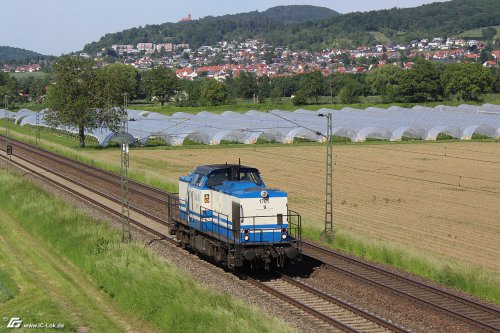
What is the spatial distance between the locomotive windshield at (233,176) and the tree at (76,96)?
2466 inches

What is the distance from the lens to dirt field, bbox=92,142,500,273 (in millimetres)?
39872

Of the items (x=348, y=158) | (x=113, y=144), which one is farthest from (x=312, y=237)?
(x=113, y=144)

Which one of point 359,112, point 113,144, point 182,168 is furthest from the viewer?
point 359,112

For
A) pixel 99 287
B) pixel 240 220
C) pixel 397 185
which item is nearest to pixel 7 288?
pixel 99 287

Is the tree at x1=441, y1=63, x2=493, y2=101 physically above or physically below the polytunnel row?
above

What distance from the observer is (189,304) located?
2244 centimetres

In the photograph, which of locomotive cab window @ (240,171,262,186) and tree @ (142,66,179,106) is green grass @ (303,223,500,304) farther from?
tree @ (142,66,179,106)

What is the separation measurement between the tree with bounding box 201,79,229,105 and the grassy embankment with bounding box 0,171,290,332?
129 m

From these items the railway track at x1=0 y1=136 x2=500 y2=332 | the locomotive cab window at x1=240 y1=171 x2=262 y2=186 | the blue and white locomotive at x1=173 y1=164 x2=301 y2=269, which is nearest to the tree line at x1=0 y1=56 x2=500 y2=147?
the railway track at x1=0 y1=136 x2=500 y2=332

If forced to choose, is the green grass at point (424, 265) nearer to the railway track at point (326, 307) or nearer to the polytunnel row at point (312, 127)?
the railway track at point (326, 307)

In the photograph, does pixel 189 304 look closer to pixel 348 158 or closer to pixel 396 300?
pixel 396 300

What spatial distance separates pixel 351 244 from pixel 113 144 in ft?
222

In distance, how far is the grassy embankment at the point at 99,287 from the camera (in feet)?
71.8

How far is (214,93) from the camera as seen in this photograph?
6599 inches
